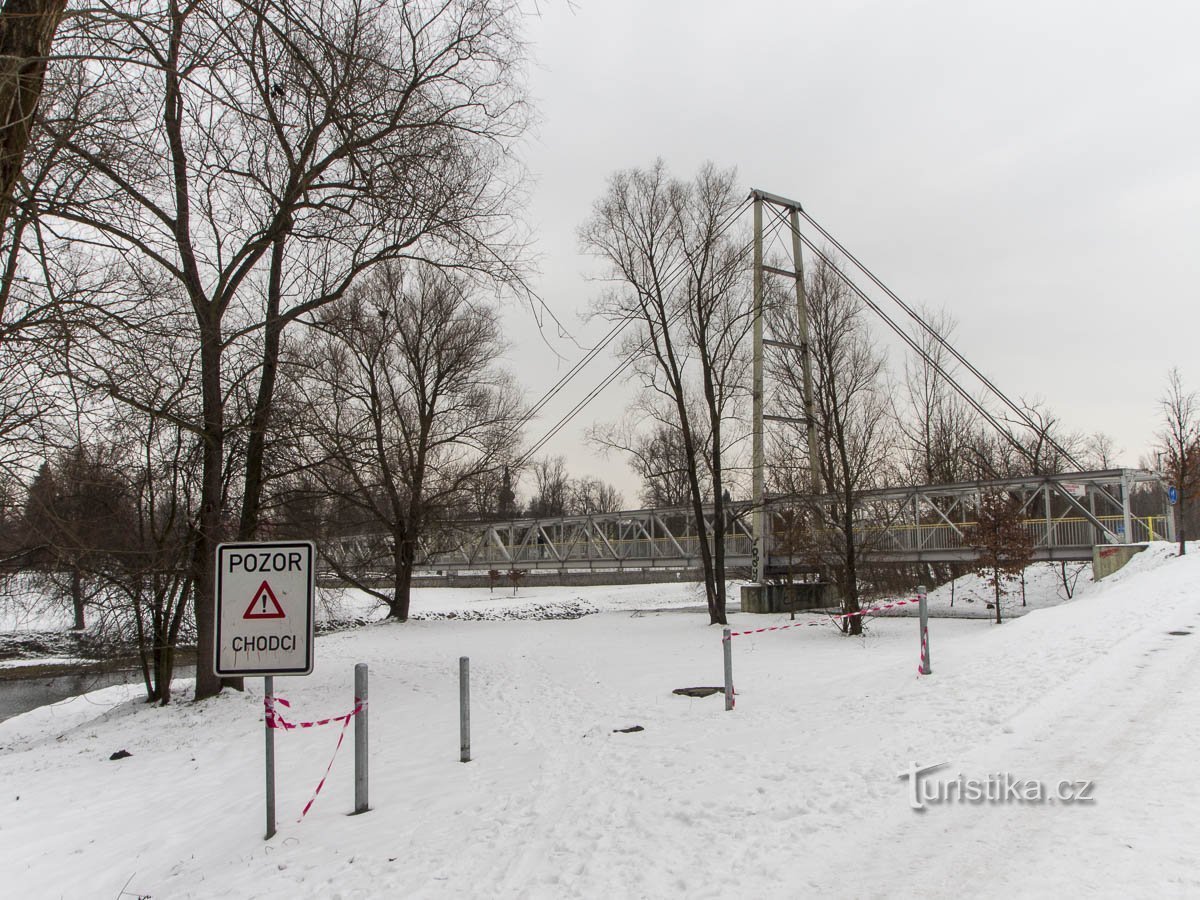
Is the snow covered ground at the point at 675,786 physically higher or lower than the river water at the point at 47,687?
higher

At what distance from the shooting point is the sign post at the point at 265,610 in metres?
6.09

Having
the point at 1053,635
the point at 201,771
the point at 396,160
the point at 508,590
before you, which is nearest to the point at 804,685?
the point at 1053,635

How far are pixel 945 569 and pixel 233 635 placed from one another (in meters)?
39.8

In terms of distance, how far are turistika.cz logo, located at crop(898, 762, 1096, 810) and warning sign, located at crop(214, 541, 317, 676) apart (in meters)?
4.64

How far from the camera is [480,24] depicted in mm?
7188

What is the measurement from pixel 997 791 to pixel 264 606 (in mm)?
5564

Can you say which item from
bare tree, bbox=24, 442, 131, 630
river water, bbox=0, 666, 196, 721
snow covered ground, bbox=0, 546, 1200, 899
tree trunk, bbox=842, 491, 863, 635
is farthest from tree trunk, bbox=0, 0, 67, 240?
river water, bbox=0, 666, 196, 721

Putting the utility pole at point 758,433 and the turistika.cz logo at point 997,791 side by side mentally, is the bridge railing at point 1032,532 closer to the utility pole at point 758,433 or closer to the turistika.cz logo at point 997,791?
the utility pole at point 758,433

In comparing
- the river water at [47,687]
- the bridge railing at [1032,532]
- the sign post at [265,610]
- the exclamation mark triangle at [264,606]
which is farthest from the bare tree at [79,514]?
the bridge railing at [1032,532]

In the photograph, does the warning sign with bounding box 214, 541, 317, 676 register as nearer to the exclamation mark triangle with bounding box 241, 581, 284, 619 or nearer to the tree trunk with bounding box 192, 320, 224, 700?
the exclamation mark triangle with bounding box 241, 581, 284, 619

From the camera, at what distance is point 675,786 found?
21.7ft

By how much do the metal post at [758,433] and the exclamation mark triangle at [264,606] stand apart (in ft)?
64.8

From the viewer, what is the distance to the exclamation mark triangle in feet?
20.3

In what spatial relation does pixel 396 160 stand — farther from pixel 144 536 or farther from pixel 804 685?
pixel 144 536
